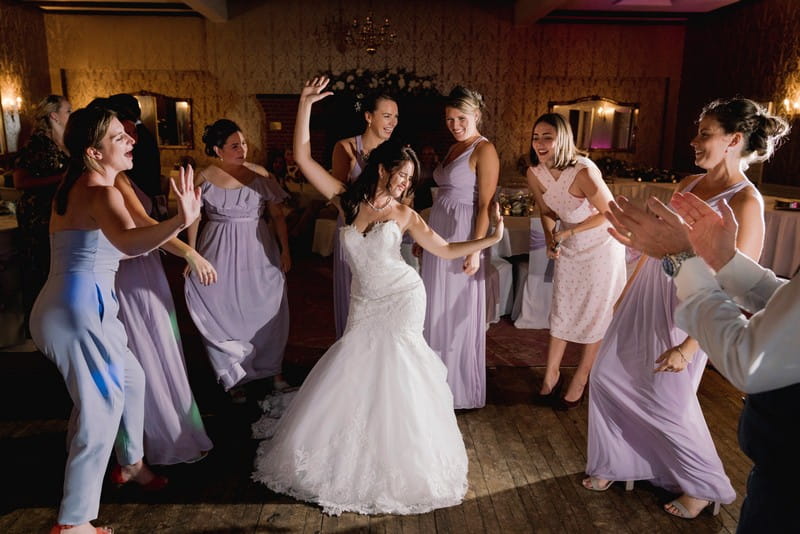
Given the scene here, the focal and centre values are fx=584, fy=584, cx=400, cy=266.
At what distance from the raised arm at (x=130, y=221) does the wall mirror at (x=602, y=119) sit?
403 inches

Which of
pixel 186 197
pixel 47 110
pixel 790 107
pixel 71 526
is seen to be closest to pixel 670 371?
pixel 186 197

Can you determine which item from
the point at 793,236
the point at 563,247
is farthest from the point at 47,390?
the point at 793,236

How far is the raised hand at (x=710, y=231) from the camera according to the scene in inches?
51.4

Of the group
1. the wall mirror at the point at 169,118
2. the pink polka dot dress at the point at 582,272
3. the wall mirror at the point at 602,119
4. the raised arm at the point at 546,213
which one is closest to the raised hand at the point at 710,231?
the pink polka dot dress at the point at 582,272

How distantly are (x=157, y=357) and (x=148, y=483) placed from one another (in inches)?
21.6

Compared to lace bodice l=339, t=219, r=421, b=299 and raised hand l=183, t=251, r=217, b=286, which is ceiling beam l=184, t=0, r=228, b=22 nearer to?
raised hand l=183, t=251, r=217, b=286

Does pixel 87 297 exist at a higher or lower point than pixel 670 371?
higher

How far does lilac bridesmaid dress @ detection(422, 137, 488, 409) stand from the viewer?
10.5 ft

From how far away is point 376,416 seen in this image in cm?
239

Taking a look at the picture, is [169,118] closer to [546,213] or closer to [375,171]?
[546,213]

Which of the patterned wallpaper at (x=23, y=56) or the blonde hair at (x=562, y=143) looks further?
the patterned wallpaper at (x=23, y=56)

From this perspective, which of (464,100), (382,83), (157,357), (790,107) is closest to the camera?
(157,357)

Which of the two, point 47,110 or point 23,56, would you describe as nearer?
point 47,110

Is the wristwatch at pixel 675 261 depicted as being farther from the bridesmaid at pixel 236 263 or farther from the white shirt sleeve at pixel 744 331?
the bridesmaid at pixel 236 263
